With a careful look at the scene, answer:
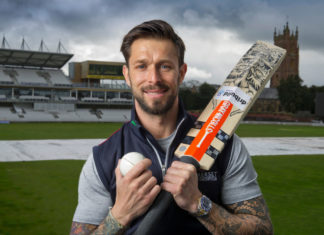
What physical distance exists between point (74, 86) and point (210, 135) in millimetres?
57605

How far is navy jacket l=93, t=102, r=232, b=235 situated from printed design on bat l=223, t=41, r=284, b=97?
47cm

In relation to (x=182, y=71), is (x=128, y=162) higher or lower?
lower

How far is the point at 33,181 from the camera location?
8461 mm

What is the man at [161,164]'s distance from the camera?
1.89 meters

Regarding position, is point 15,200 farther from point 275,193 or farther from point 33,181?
point 275,193

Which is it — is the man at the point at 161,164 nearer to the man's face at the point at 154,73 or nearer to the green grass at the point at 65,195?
the man's face at the point at 154,73

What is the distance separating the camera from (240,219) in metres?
1.92

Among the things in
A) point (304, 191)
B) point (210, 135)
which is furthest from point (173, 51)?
point (304, 191)

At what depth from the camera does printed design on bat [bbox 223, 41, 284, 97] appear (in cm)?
233

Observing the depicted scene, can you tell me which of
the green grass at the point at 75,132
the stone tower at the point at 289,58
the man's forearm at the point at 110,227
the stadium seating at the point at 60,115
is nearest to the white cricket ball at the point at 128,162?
the man's forearm at the point at 110,227

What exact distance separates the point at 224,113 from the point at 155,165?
559 mm

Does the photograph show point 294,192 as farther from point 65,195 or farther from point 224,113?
point 224,113

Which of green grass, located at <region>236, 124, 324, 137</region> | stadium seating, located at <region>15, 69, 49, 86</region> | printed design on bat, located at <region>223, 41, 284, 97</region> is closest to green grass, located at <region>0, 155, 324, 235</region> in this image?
printed design on bat, located at <region>223, 41, 284, 97</region>

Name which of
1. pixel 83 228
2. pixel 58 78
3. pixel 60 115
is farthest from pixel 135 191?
pixel 58 78
